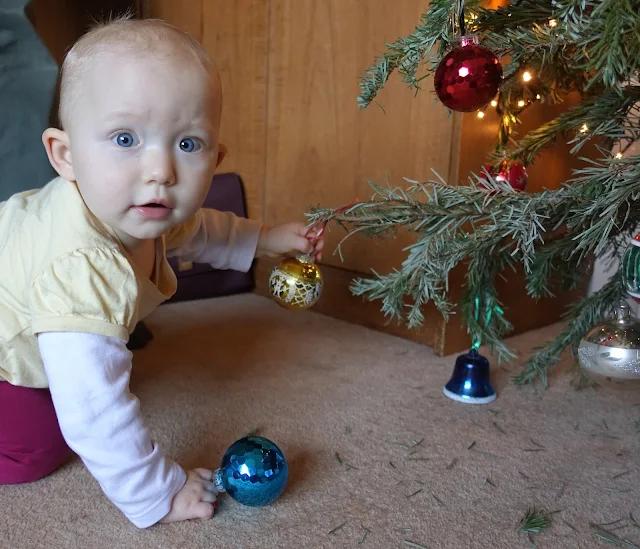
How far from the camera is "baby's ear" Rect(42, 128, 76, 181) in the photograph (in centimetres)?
75

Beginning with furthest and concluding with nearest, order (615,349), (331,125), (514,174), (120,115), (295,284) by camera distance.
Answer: (331,125) < (514,174) < (295,284) < (615,349) < (120,115)

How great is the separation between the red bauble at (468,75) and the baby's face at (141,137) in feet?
0.84

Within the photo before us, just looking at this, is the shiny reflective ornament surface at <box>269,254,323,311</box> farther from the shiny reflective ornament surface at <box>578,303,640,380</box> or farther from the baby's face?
the shiny reflective ornament surface at <box>578,303,640,380</box>

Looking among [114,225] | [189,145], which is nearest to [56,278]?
[114,225]

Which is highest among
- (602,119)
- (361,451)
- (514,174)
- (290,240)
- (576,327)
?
(602,119)

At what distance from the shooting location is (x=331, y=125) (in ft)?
4.35

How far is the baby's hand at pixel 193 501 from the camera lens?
0.71 metres

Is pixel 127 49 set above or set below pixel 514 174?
above

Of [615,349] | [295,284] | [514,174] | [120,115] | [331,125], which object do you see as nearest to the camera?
[120,115]

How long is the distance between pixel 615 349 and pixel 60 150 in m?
0.70

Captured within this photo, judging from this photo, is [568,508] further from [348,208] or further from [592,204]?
[348,208]

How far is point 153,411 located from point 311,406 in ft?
0.76

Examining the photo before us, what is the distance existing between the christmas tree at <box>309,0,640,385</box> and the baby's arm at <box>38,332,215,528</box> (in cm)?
35

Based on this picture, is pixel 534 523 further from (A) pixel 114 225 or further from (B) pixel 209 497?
(A) pixel 114 225
